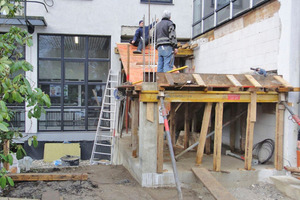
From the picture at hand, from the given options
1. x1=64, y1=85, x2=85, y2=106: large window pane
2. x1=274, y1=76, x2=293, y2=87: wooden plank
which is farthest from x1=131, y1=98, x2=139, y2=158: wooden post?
x1=64, y1=85, x2=85, y2=106: large window pane

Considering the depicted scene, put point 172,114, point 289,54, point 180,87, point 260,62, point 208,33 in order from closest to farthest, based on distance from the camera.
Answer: point 180,87 → point 289,54 → point 260,62 → point 172,114 → point 208,33

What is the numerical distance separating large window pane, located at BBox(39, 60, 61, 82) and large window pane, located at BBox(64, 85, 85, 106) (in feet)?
1.89

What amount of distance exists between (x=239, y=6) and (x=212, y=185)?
4846mm

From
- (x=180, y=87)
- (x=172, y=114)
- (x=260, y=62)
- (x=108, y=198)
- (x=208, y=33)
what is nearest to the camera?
(x=108, y=198)

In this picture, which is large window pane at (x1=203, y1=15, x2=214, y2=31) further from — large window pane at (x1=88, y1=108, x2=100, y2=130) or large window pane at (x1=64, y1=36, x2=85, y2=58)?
large window pane at (x1=88, y1=108, x2=100, y2=130)

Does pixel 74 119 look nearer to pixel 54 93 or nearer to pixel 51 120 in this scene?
pixel 51 120

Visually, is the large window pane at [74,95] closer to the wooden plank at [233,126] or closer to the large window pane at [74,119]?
the large window pane at [74,119]

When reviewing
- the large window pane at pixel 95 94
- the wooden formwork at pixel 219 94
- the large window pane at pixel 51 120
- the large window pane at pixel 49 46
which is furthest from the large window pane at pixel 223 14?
the large window pane at pixel 51 120

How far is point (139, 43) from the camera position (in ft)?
31.0

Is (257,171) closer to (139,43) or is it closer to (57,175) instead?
(57,175)

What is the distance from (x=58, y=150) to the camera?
9914 mm

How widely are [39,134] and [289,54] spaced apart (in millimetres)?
8893

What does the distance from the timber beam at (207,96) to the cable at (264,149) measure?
99 cm

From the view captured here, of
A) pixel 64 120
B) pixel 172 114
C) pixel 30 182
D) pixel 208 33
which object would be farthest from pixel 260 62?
pixel 64 120
